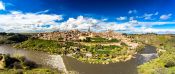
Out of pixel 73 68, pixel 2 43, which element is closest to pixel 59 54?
pixel 73 68

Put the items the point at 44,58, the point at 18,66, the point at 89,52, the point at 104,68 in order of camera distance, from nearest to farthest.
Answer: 1. the point at 18,66
2. the point at 104,68
3. the point at 44,58
4. the point at 89,52

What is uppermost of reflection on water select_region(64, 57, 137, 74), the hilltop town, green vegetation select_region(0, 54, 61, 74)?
the hilltop town

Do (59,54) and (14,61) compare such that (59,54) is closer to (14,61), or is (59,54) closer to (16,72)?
(14,61)

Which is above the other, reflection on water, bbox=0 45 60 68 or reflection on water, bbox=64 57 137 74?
reflection on water, bbox=0 45 60 68

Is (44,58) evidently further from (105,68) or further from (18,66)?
(105,68)

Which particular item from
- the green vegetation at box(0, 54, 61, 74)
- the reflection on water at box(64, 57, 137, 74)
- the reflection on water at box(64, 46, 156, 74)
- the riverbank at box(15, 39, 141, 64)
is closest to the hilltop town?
the riverbank at box(15, 39, 141, 64)

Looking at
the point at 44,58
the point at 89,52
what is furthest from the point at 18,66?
the point at 89,52

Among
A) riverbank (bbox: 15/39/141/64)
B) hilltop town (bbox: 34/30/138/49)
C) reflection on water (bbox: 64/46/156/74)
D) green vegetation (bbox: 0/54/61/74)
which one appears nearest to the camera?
green vegetation (bbox: 0/54/61/74)

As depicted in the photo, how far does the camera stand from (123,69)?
1593 inches

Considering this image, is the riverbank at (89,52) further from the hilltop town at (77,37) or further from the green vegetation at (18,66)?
the hilltop town at (77,37)

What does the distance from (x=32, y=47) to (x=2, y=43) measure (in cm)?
2464

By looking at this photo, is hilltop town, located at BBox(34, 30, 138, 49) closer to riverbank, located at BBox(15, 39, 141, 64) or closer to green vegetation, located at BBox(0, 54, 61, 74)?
riverbank, located at BBox(15, 39, 141, 64)

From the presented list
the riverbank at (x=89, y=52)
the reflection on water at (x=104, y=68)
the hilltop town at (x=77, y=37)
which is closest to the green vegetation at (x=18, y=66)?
the reflection on water at (x=104, y=68)

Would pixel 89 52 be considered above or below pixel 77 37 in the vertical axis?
below
